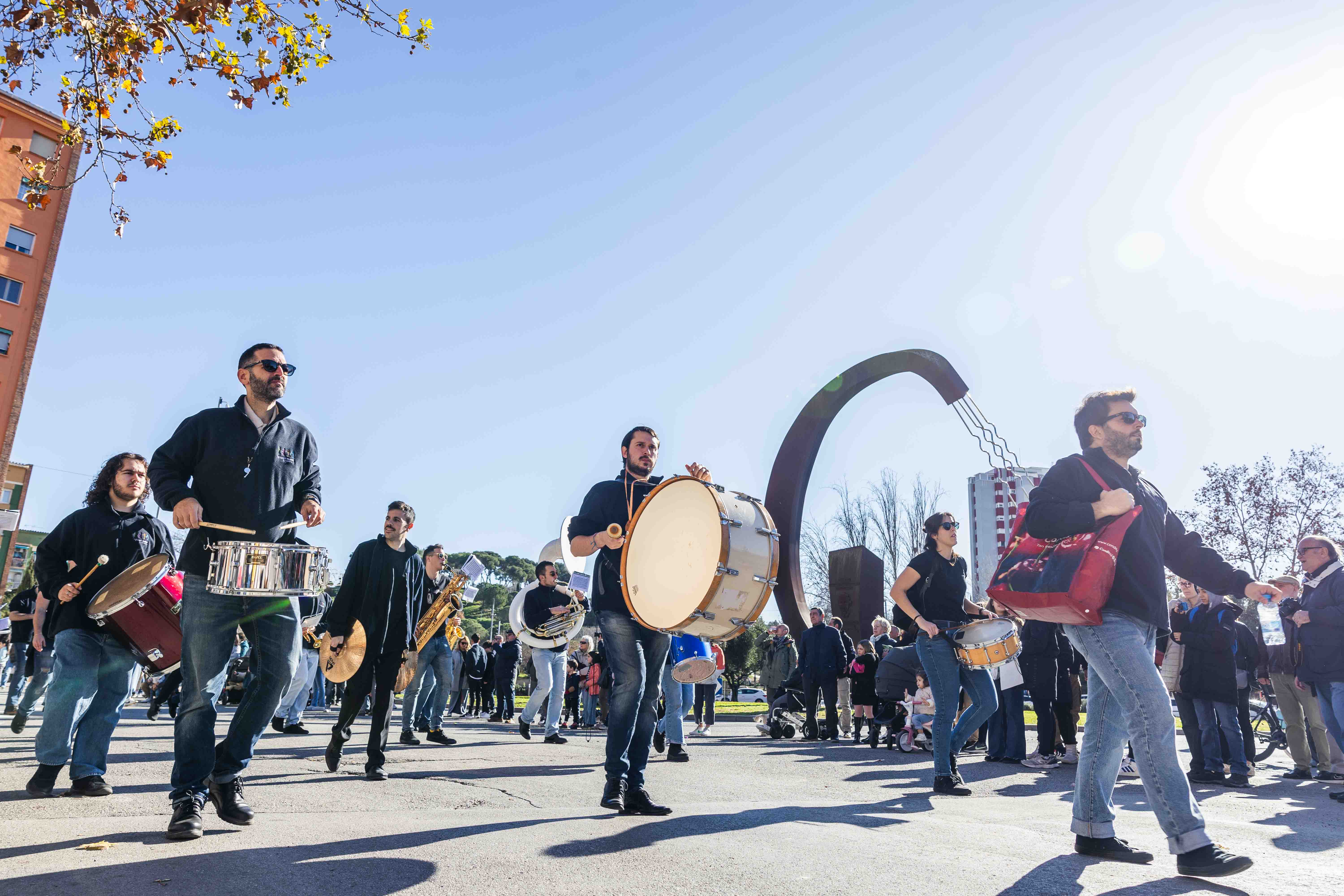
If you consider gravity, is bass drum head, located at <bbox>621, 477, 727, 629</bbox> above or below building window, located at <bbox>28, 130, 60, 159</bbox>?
below

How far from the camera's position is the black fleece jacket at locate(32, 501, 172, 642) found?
5227 millimetres

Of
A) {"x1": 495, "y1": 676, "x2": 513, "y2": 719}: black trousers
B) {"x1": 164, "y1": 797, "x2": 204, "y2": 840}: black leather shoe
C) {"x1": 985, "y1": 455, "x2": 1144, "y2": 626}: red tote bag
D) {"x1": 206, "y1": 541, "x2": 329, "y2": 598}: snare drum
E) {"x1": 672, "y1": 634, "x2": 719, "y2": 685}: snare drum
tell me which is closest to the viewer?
{"x1": 164, "y1": 797, "x2": 204, "y2": 840}: black leather shoe

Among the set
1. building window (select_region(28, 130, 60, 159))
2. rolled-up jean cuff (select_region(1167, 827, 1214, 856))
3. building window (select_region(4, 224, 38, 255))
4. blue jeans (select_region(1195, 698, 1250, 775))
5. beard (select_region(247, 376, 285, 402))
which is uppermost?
building window (select_region(28, 130, 60, 159))

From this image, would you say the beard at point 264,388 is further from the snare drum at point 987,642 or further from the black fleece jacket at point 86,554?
the snare drum at point 987,642

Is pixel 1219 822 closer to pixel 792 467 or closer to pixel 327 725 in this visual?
pixel 327 725

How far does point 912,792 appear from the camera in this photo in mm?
6461

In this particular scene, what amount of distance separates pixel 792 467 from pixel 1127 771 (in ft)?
43.7

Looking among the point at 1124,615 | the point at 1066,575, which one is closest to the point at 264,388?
the point at 1066,575

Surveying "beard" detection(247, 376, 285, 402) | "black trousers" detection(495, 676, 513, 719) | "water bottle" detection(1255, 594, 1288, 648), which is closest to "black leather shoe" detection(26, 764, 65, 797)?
"beard" detection(247, 376, 285, 402)

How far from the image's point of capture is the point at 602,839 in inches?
150

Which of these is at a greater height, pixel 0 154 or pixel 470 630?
pixel 0 154

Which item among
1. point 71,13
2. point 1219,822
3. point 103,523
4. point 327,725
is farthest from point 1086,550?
point 327,725

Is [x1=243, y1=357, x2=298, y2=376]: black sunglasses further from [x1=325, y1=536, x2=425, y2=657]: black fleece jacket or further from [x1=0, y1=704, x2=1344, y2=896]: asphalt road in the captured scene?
[x1=325, y1=536, x2=425, y2=657]: black fleece jacket

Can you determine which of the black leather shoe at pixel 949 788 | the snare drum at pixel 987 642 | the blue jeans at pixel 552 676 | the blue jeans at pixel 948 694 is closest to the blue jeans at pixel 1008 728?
the blue jeans at pixel 948 694
